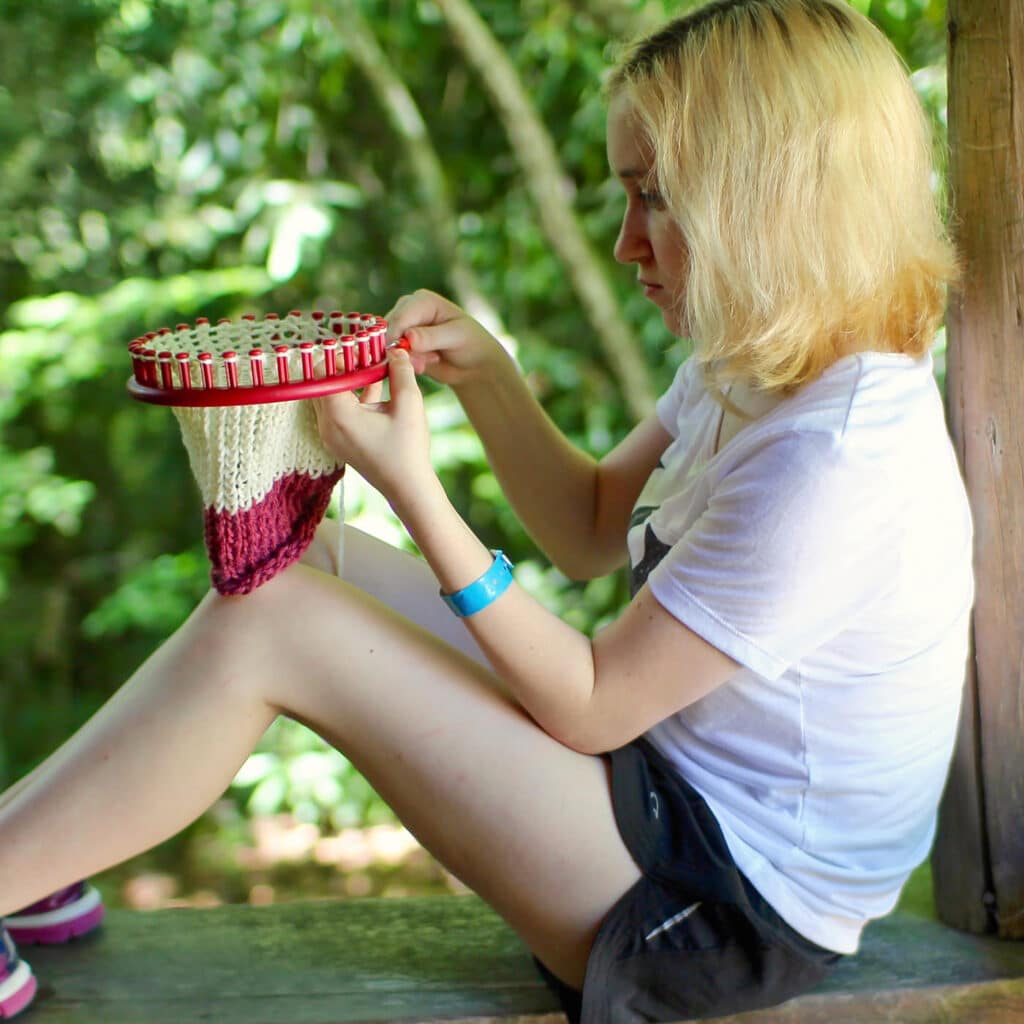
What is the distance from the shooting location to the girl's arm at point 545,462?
1.39m

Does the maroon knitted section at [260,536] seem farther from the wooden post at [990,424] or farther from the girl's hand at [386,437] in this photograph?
the wooden post at [990,424]

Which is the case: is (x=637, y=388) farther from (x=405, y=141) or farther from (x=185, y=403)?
(x=185, y=403)

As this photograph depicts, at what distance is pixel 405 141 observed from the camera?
2.48 metres

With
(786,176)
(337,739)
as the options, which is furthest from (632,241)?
(337,739)

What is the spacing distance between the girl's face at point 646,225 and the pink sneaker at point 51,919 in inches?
34.1

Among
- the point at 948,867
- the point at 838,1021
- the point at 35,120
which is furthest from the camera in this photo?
the point at 35,120

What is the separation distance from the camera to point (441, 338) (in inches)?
52.8

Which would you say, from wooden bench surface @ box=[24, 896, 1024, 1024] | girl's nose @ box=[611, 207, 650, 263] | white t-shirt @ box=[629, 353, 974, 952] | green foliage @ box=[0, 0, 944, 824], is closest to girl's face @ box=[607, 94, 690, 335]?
girl's nose @ box=[611, 207, 650, 263]

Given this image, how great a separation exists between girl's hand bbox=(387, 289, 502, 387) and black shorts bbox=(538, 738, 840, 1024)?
0.48 m

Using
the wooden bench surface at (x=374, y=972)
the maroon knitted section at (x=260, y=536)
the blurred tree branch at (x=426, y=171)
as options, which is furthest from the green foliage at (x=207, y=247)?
the maroon knitted section at (x=260, y=536)

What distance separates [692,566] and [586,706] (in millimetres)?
150

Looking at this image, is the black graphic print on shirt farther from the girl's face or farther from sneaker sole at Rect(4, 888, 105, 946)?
sneaker sole at Rect(4, 888, 105, 946)

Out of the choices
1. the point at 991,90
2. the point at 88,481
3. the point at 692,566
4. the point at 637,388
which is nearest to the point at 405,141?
the point at 637,388

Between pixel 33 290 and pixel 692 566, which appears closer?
pixel 692 566
